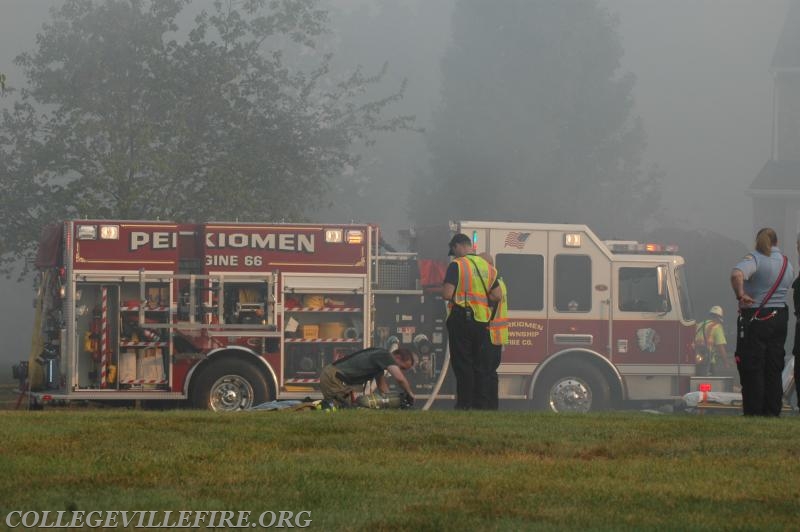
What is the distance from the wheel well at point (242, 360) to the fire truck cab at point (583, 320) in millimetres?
2929

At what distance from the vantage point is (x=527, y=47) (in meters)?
48.8

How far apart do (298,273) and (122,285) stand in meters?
2.07

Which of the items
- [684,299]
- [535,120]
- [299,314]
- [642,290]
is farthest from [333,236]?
[535,120]

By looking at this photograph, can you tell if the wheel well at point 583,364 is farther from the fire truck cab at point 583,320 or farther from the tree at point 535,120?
the tree at point 535,120

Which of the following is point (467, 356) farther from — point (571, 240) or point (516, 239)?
point (571, 240)

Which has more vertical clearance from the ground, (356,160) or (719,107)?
(719,107)

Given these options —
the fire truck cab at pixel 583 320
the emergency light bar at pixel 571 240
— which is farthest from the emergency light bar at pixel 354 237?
the emergency light bar at pixel 571 240

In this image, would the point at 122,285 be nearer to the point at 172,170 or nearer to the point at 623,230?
the point at 172,170

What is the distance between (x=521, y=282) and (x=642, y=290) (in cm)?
159

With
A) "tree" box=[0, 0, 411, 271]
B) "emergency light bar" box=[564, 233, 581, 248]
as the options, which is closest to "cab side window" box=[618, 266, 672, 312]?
"emergency light bar" box=[564, 233, 581, 248]

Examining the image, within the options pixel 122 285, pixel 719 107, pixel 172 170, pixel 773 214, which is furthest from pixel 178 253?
pixel 719 107

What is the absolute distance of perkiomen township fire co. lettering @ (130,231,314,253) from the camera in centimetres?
1747

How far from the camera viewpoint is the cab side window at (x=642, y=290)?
18750 mm

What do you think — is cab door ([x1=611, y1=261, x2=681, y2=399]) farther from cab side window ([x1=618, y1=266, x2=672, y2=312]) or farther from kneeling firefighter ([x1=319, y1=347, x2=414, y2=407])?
kneeling firefighter ([x1=319, y1=347, x2=414, y2=407])
